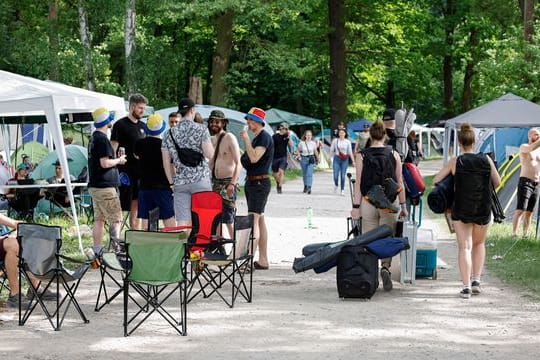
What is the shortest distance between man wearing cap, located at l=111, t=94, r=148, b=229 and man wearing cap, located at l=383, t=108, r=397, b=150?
278cm

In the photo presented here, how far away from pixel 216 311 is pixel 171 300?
79 cm

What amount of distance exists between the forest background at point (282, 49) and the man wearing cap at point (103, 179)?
20460mm

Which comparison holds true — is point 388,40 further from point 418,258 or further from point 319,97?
point 418,258

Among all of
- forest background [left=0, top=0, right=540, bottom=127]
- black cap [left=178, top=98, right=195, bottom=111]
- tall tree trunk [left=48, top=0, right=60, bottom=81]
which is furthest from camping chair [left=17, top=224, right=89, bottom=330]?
tall tree trunk [left=48, top=0, right=60, bottom=81]

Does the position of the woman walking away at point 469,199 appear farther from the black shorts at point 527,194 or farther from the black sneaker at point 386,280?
the black shorts at point 527,194

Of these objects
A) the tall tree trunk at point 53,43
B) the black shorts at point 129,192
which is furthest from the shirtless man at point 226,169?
the tall tree trunk at point 53,43

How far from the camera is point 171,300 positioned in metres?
10.4

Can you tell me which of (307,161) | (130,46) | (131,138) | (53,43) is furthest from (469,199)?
(53,43)

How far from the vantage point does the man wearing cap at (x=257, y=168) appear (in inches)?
485

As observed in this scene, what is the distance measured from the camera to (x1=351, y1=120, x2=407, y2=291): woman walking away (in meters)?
11.2

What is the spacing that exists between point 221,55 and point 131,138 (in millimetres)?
24034

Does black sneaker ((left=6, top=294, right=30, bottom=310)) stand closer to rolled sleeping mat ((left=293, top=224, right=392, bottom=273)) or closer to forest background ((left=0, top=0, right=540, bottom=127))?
rolled sleeping mat ((left=293, top=224, right=392, bottom=273))

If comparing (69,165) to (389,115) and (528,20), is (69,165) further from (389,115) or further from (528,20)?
(528,20)

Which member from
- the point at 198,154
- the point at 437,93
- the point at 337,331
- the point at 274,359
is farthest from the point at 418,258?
the point at 437,93
